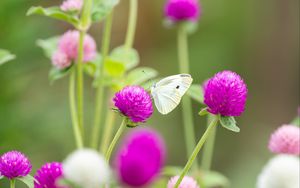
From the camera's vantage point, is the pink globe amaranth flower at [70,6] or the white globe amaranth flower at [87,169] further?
the pink globe amaranth flower at [70,6]

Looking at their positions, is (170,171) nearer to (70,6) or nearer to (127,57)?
(127,57)

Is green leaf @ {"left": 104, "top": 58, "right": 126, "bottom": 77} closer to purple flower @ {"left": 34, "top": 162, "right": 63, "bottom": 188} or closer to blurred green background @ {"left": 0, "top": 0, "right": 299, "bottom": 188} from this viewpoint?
purple flower @ {"left": 34, "top": 162, "right": 63, "bottom": 188}

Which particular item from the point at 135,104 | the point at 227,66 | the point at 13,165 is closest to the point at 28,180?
the point at 13,165

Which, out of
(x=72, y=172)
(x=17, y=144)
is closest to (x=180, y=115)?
(x=17, y=144)

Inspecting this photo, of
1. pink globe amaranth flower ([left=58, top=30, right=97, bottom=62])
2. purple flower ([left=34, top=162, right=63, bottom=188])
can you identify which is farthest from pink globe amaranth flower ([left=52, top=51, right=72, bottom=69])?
purple flower ([left=34, top=162, right=63, bottom=188])

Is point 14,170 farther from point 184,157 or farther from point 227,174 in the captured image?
point 184,157

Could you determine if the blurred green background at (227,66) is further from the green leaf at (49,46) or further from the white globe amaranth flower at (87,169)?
the white globe amaranth flower at (87,169)

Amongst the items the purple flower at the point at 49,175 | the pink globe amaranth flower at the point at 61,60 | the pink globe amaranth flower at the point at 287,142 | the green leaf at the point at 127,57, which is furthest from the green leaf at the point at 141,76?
the purple flower at the point at 49,175
